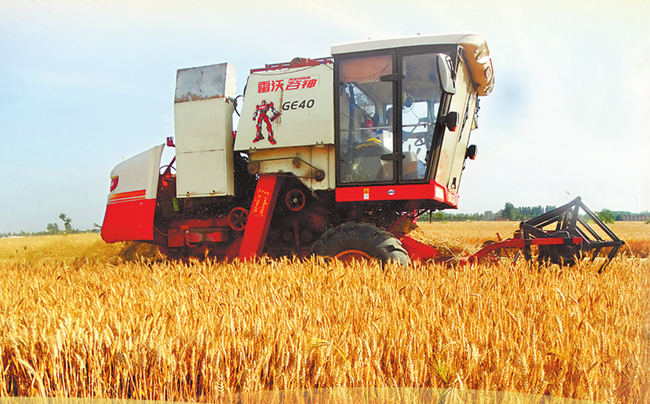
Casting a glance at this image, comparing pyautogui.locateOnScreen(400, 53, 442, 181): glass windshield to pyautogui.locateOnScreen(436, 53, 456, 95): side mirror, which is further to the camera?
pyautogui.locateOnScreen(400, 53, 442, 181): glass windshield

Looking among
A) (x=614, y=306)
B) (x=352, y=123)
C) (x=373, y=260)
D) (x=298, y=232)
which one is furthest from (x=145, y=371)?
(x=298, y=232)

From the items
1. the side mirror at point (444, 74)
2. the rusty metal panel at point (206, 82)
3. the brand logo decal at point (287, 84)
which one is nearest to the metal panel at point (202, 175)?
the rusty metal panel at point (206, 82)

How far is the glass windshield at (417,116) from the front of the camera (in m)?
5.29

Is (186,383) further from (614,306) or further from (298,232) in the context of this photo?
(298,232)

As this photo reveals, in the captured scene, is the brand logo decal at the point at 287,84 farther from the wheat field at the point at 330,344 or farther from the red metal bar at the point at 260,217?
the wheat field at the point at 330,344

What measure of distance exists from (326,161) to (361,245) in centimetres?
111

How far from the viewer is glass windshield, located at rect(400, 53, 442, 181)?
529 centimetres

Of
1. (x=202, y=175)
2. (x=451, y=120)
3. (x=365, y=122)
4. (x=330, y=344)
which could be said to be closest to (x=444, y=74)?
(x=451, y=120)

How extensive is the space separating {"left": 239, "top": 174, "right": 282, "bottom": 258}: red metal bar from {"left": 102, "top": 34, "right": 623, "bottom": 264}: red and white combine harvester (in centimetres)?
1

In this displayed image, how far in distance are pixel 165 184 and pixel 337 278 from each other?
12.4 feet

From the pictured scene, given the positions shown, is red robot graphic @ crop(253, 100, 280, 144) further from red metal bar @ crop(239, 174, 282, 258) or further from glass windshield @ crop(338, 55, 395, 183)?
glass windshield @ crop(338, 55, 395, 183)

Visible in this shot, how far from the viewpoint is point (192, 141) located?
6266 millimetres

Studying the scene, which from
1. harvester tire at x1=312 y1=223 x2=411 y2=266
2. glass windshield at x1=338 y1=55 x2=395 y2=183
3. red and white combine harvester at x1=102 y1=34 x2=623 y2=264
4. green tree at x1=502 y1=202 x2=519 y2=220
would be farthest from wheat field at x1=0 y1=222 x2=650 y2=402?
green tree at x1=502 y1=202 x2=519 y2=220

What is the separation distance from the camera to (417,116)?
5.34 meters
